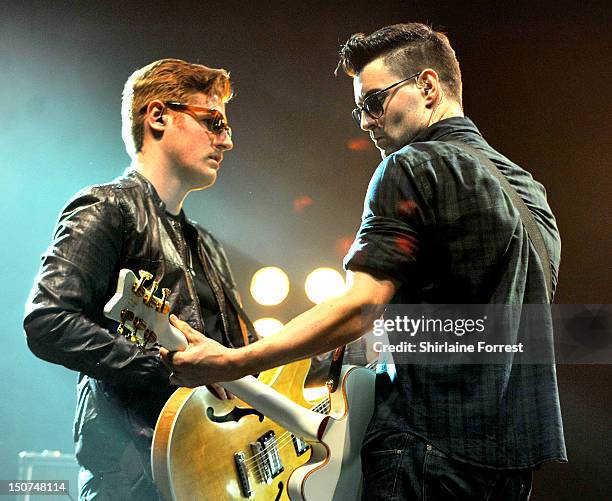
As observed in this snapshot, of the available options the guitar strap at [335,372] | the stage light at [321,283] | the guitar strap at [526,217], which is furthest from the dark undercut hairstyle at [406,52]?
the stage light at [321,283]

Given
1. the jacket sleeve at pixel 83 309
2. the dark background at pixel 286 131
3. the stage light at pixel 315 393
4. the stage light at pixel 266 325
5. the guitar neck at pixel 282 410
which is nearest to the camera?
the guitar neck at pixel 282 410

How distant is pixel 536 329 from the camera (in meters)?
1.90

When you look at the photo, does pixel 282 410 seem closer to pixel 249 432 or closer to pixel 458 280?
pixel 249 432

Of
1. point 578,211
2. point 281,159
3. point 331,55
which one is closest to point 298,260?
point 281,159

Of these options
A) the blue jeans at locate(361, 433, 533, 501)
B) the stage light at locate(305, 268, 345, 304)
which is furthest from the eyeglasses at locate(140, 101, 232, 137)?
the blue jeans at locate(361, 433, 533, 501)

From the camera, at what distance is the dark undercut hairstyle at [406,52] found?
247 centimetres

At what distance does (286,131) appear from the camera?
192 inches

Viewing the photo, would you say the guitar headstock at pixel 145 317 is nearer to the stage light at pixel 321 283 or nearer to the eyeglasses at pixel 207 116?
the eyeglasses at pixel 207 116

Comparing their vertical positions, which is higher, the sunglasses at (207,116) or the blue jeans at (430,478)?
the sunglasses at (207,116)

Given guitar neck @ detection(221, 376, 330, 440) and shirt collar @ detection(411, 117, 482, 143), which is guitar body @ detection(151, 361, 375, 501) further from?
shirt collar @ detection(411, 117, 482, 143)

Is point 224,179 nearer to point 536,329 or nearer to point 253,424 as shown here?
point 253,424

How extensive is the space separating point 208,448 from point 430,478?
95 cm

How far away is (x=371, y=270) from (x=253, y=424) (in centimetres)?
103

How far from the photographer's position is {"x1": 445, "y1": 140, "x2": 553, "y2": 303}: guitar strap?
1944 millimetres
